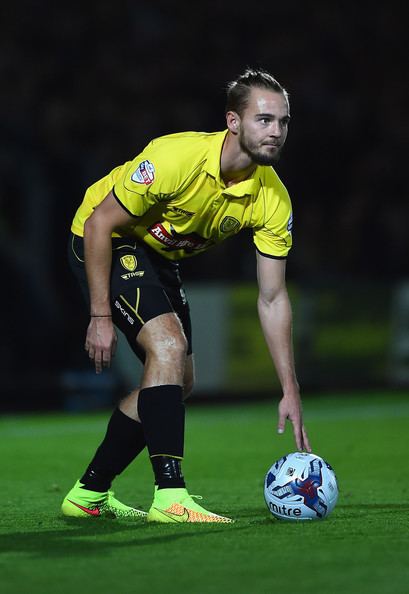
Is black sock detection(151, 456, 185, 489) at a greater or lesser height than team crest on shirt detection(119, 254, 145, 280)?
lesser

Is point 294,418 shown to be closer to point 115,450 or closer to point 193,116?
point 115,450

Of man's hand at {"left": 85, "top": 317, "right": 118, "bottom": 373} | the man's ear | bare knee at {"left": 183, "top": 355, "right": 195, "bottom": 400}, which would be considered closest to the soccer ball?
Answer: bare knee at {"left": 183, "top": 355, "right": 195, "bottom": 400}

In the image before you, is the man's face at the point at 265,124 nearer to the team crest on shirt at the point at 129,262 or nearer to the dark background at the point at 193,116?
the team crest on shirt at the point at 129,262

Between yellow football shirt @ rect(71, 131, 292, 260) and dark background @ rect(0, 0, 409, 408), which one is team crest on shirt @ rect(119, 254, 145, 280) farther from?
dark background @ rect(0, 0, 409, 408)

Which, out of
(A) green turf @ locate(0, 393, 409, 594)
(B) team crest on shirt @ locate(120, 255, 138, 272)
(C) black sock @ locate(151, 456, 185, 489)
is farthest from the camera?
(B) team crest on shirt @ locate(120, 255, 138, 272)

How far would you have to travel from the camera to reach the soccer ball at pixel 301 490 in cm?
541

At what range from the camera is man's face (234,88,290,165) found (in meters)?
5.54

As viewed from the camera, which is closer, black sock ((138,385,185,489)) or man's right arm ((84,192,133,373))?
black sock ((138,385,185,489))

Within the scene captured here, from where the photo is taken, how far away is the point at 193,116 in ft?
56.0

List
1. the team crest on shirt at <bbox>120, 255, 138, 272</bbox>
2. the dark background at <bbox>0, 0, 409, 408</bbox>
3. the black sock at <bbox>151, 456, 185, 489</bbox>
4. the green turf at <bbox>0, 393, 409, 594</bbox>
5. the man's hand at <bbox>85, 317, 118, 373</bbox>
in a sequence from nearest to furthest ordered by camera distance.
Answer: the green turf at <bbox>0, 393, 409, 594</bbox> → the black sock at <bbox>151, 456, 185, 489</bbox> → the man's hand at <bbox>85, 317, 118, 373</bbox> → the team crest on shirt at <bbox>120, 255, 138, 272</bbox> → the dark background at <bbox>0, 0, 409, 408</bbox>

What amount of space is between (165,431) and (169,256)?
1.00 meters

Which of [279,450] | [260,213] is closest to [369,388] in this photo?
[279,450]

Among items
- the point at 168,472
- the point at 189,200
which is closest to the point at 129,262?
the point at 189,200

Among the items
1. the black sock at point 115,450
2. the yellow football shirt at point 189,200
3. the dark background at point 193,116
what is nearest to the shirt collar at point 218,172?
the yellow football shirt at point 189,200
